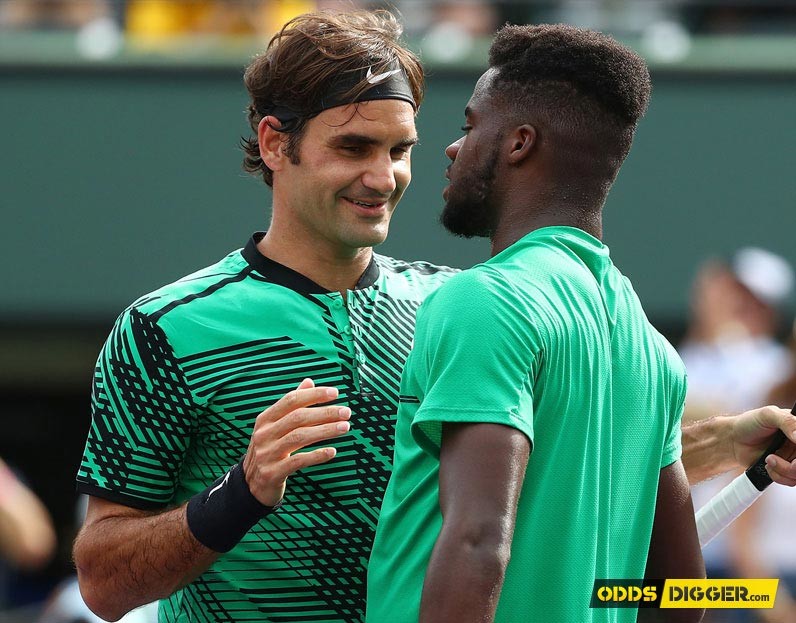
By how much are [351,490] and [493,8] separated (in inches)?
243

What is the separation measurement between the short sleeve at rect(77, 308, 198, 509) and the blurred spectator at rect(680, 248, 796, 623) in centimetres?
291

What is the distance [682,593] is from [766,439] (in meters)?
0.57

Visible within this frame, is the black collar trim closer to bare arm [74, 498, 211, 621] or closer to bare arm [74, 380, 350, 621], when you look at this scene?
bare arm [74, 380, 350, 621]

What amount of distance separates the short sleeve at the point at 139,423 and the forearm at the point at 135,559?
0.26 feet

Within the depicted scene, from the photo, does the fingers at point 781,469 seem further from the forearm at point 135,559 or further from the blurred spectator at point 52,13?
the blurred spectator at point 52,13

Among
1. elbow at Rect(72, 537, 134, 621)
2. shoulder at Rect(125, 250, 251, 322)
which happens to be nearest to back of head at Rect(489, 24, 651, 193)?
shoulder at Rect(125, 250, 251, 322)

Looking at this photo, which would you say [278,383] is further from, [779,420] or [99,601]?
[779,420]

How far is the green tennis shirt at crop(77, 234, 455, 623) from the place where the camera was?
2.88 meters

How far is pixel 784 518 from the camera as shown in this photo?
5738mm

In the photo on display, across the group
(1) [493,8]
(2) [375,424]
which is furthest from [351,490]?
(1) [493,8]

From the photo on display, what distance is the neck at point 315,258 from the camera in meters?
3.12

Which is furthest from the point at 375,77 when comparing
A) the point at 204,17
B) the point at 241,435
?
the point at 204,17

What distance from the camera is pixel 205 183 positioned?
335 inches

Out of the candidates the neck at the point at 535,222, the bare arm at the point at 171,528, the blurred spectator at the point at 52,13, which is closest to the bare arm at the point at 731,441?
the neck at the point at 535,222
